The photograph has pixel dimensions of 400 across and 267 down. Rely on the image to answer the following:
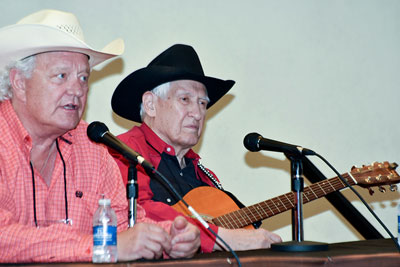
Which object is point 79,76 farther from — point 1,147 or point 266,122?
point 266,122

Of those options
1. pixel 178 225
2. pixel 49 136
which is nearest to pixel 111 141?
pixel 178 225

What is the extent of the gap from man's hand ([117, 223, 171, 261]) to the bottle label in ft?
0.20

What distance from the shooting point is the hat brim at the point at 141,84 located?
10.4 ft

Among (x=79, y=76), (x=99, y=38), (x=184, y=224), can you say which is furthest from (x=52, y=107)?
(x=99, y=38)

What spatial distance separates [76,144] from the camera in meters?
2.60

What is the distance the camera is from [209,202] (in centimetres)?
311

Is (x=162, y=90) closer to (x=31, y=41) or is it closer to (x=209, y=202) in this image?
(x=209, y=202)

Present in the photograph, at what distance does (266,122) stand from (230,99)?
11.9 inches

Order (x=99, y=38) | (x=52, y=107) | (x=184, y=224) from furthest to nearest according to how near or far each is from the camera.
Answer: (x=99, y=38)
(x=52, y=107)
(x=184, y=224)

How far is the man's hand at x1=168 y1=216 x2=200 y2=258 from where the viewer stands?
1.96m

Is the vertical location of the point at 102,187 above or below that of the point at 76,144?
below

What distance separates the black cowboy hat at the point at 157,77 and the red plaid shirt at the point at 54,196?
60 centimetres

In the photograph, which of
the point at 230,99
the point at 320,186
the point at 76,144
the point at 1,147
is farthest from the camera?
the point at 230,99

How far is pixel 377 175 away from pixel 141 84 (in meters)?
1.38
